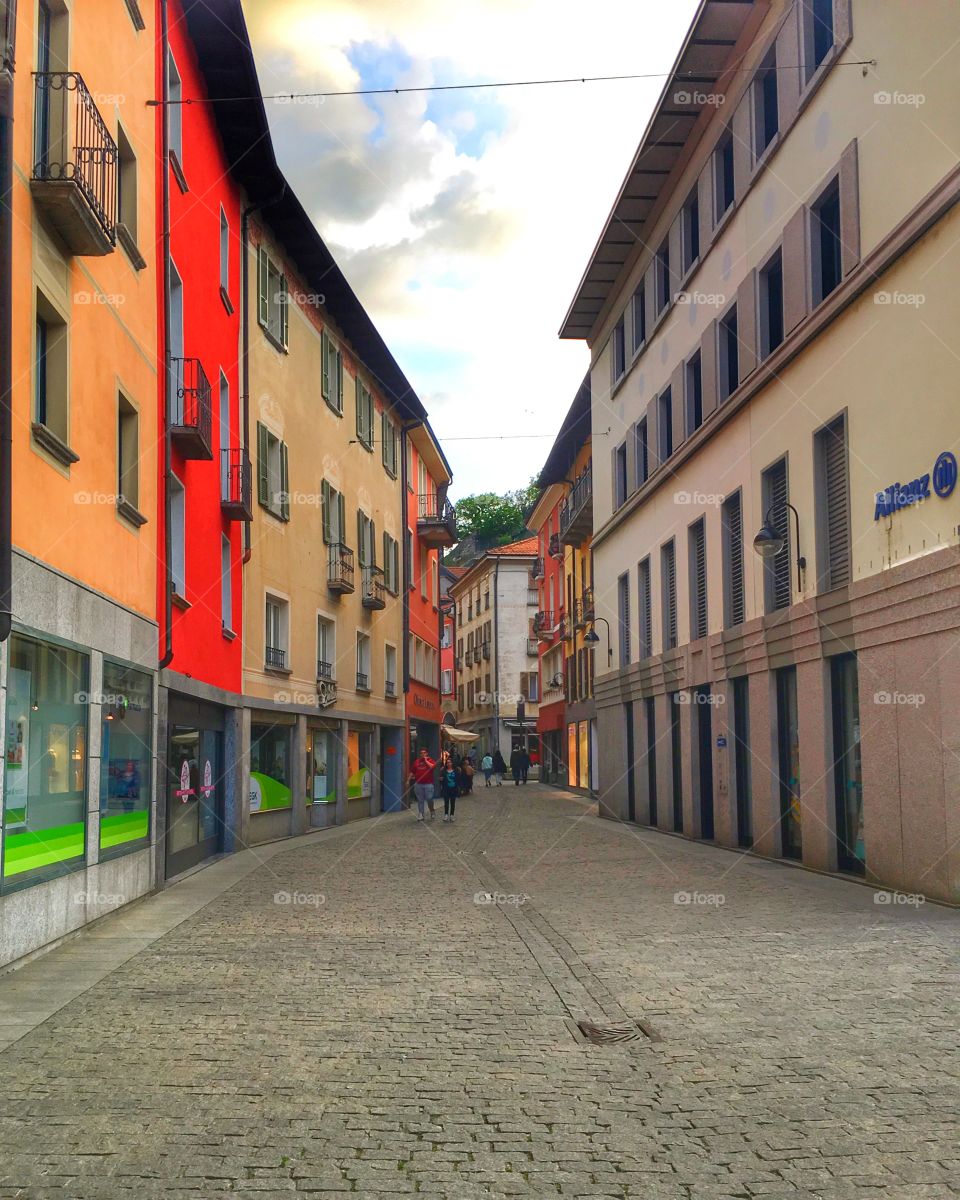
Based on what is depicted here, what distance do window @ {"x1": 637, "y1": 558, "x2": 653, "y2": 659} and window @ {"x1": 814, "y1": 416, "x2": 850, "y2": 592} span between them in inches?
465

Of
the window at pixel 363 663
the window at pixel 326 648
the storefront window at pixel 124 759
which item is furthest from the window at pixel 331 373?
the storefront window at pixel 124 759

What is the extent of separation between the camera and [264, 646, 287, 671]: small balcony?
24.6 meters

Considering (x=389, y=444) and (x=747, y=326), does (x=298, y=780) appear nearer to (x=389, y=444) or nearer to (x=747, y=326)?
(x=747, y=326)

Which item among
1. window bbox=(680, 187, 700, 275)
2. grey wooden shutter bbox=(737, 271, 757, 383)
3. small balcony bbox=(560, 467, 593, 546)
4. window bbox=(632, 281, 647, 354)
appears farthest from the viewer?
small balcony bbox=(560, 467, 593, 546)

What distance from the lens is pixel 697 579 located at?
24688 mm

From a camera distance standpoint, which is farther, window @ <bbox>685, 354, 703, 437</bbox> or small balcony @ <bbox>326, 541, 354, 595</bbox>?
small balcony @ <bbox>326, 541, 354, 595</bbox>

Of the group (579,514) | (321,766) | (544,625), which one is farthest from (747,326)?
(544,625)

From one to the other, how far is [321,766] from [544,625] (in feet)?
94.4

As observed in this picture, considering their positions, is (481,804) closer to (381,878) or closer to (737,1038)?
(381,878)

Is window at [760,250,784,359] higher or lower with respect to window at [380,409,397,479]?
lower

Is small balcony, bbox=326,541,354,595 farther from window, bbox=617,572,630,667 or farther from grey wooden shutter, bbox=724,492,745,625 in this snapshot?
grey wooden shutter, bbox=724,492,745,625

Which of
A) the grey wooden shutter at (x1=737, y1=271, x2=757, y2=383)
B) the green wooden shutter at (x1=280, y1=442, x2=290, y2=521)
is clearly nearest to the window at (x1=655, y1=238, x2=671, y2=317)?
the grey wooden shutter at (x1=737, y1=271, x2=757, y2=383)

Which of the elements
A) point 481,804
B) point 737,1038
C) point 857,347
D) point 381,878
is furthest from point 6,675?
point 481,804

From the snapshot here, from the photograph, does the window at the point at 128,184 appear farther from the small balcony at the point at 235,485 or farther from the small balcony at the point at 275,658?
the small balcony at the point at 275,658
